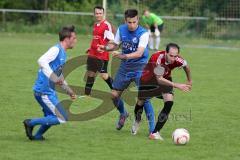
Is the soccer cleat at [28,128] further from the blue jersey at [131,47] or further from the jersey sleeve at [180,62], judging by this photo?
the jersey sleeve at [180,62]

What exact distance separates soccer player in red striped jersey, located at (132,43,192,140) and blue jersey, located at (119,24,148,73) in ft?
0.74

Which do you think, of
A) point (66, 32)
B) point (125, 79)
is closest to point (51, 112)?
point (66, 32)

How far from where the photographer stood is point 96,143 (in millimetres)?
8523

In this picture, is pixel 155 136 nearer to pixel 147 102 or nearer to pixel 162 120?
pixel 162 120

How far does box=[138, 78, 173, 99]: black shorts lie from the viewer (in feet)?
30.0

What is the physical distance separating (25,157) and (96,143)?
4.28 feet

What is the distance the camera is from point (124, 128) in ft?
32.8

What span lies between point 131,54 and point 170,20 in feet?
73.3

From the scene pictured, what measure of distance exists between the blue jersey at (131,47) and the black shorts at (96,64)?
352 centimetres

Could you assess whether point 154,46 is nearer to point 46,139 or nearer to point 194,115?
point 194,115

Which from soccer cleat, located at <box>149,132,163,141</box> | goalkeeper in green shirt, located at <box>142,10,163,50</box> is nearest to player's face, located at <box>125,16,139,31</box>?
soccer cleat, located at <box>149,132,163,141</box>

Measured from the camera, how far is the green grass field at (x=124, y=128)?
7.91m

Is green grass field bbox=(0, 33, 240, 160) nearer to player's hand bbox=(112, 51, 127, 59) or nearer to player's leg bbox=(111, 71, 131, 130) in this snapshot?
player's leg bbox=(111, 71, 131, 130)

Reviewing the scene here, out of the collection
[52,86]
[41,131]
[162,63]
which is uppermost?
[162,63]
